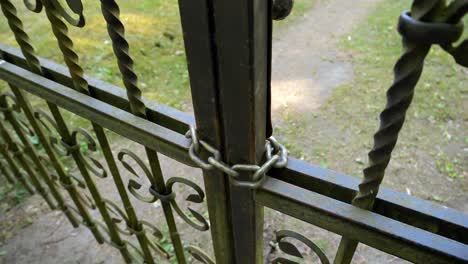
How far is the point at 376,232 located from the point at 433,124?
287 centimetres

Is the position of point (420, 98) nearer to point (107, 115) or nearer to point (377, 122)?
point (377, 122)

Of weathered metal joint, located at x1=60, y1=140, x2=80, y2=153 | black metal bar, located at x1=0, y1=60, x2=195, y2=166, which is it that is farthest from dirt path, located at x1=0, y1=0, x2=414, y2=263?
black metal bar, located at x1=0, y1=60, x2=195, y2=166

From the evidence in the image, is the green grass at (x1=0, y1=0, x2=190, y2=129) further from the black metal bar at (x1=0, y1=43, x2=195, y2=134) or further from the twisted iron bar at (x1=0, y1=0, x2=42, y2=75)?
the twisted iron bar at (x1=0, y1=0, x2=42, y2=75)

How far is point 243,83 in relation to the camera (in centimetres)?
73

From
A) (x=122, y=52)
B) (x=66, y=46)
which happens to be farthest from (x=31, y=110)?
(x=122, y=52)

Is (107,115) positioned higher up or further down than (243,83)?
further down

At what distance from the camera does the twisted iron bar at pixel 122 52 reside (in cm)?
82

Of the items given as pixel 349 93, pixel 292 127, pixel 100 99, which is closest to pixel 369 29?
pixel 349 93

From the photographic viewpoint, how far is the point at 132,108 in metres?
1.02

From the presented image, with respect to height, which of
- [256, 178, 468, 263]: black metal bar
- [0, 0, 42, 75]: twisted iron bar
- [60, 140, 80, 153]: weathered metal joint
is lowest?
[60, 140, 80, 153]: weathered metal joint

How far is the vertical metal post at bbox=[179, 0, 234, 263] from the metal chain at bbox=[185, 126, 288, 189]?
23mm

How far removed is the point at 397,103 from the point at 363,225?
11.2 inches

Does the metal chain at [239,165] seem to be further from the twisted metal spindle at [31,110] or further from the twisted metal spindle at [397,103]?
the twisted metal spindle at [31,110]

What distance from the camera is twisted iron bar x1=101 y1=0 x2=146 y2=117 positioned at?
32.4 inches
